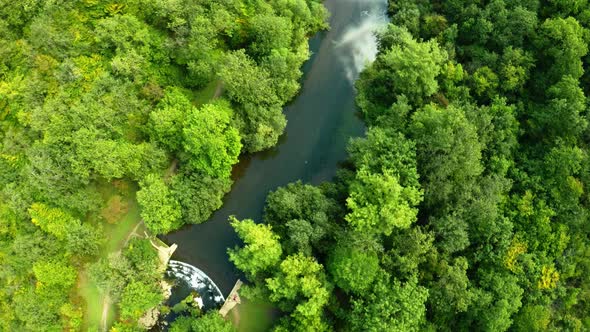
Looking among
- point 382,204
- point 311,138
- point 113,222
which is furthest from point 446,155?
point 113,222

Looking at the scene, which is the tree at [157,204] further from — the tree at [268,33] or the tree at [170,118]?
the tree at [268,33]

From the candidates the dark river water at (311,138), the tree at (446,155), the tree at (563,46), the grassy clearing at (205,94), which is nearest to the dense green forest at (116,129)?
the grassy clearing at (205,94)

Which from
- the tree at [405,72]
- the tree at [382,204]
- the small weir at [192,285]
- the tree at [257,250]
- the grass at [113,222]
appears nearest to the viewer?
the tree at [382,204]

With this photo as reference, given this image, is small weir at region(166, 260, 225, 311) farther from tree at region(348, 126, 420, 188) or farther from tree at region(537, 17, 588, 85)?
tree at region(537, 17, 588, 85)

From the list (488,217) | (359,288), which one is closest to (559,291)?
(488,217)

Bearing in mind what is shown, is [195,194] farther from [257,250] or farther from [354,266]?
[354,266]

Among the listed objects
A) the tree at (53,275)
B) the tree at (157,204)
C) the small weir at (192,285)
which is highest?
the tree at (157,204)

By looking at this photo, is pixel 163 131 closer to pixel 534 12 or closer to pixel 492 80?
pixel 492 80
